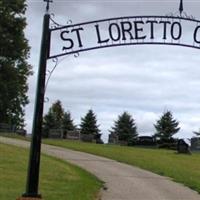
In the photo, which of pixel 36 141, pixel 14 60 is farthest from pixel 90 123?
pixel 36 141

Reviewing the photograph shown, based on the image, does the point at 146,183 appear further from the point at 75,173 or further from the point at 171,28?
the point at 171,28

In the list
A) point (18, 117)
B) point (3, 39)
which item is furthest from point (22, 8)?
point (18, 117)

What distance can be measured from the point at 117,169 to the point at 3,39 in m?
43.8

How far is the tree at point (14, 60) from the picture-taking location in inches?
2665

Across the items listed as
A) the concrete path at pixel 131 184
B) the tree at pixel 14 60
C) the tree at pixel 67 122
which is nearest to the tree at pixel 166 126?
the tree at pixel 67 122

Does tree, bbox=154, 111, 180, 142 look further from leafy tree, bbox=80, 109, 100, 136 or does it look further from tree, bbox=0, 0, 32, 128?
tree, bbox=0, 0, 32, 128

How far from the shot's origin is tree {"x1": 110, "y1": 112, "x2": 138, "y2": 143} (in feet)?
309

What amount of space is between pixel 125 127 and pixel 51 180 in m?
74.4

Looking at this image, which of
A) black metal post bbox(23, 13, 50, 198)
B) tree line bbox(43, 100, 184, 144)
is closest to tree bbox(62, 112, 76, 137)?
tree line bbox(43, 100, 184, 144)

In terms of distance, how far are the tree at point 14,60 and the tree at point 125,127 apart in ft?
84.2

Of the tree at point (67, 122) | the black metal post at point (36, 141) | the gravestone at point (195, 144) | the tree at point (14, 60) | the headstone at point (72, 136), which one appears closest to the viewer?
the black metal post at point (36, 141)

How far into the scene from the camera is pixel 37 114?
1348 cm

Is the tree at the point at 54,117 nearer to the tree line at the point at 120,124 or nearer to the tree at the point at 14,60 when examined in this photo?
the tree line at the point at 120,124

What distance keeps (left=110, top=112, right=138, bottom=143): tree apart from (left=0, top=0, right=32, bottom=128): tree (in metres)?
25.7
